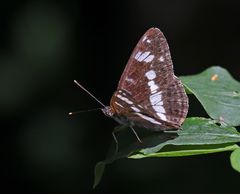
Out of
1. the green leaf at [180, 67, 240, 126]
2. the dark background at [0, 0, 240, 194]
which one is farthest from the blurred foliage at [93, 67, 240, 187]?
the dark background at [0, 0, 240, 194]

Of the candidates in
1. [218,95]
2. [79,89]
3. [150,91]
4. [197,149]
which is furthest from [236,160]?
[79,89]

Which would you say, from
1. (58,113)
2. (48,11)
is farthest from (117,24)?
(58,113)

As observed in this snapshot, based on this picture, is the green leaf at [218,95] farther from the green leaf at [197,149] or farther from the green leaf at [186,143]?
the green leaf at [197,149]

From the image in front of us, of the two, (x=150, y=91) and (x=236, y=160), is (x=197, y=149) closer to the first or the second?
(x=236, y=160)

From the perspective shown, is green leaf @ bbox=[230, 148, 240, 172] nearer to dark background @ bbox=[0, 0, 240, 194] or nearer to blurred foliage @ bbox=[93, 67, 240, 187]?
blurred foliage @ bbox=[93, 67, 240, 187]

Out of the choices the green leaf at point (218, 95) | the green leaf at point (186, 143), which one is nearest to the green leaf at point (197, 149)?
the green leaf at point (186, 143)

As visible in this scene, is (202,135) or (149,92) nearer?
(202,135)

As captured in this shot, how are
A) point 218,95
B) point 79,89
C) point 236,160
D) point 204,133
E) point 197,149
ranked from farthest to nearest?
point 79,89
point 218,95
point 204,133
point 197,149
point 236,160

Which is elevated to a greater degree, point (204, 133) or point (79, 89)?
point (204, 133)
